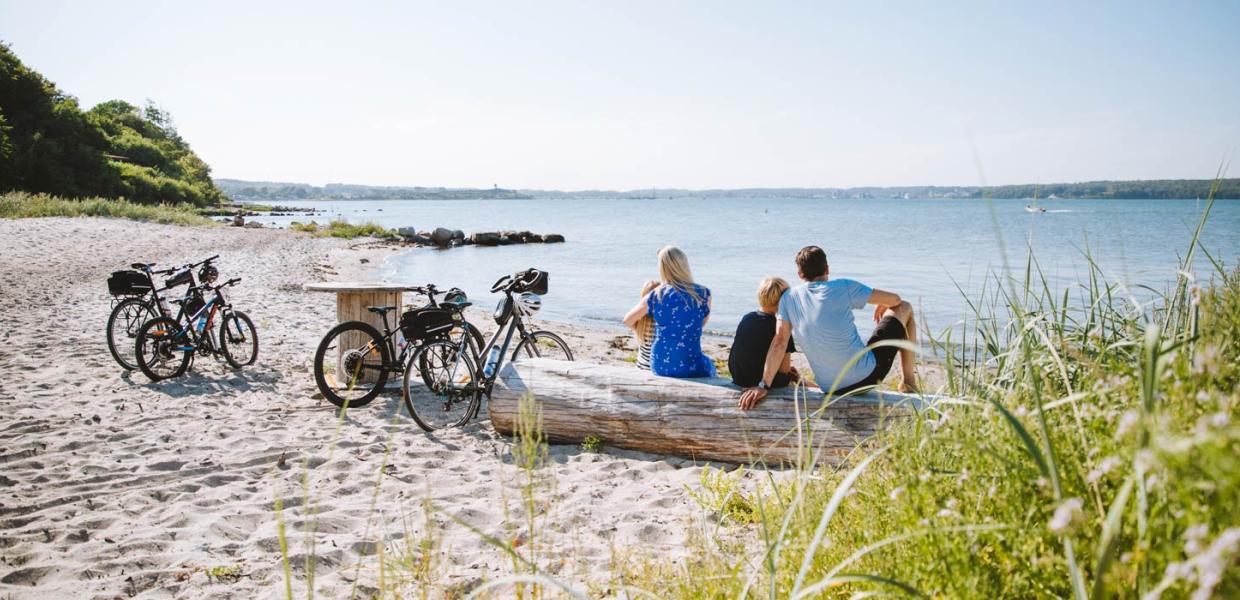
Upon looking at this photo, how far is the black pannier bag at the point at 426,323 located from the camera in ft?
19.4

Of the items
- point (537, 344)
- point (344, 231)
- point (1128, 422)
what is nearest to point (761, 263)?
point (344, 231)

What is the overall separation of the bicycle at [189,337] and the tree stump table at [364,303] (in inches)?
52.6

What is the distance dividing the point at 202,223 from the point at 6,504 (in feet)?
107

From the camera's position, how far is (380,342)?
6.36 metres

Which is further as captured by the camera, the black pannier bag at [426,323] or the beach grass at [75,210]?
the beach grass at [75,210]

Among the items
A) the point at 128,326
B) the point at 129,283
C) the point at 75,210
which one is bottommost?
the point at 128,326

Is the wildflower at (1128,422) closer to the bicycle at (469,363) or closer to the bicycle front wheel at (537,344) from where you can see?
the bicycle at (469,363)

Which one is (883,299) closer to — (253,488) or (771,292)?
(771,292)

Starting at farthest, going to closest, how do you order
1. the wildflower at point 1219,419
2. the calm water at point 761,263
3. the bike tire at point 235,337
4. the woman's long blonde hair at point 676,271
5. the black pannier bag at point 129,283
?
the calm water at point 761,263 < the bike tire at point 235,337 < the black pannier bag at point 129,283 < the woman's long blonde hair at point 676,271 < the wildflower at point 1219,419

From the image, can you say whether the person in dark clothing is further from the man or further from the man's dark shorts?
the man's dark shorts

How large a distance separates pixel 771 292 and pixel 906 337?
3.32ft

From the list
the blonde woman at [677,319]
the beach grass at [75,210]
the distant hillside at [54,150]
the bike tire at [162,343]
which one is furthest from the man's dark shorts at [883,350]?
the distant hillside at [54,150]

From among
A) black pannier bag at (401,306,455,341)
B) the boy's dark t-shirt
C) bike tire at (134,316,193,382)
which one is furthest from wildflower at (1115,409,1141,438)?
bike tire at (134,316,193,382)

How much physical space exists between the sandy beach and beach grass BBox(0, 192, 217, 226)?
1929cm
